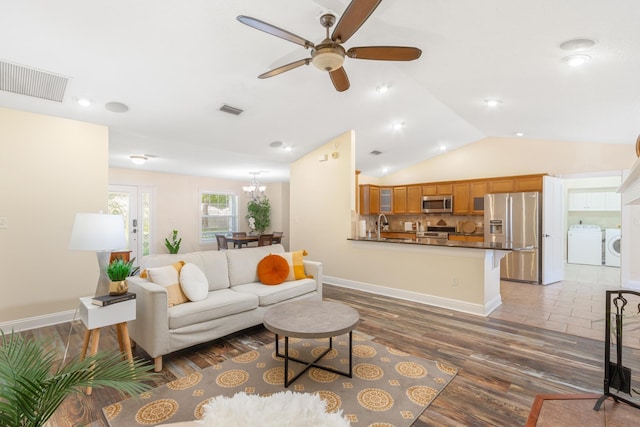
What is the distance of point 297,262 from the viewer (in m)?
4.05

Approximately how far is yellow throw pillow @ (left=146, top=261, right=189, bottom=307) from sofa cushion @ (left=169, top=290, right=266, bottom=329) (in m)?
0.09

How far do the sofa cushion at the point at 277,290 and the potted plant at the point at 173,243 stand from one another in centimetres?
406

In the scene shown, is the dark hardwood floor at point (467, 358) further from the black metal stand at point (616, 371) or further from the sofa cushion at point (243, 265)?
the sofa cushion at point (243, 265)

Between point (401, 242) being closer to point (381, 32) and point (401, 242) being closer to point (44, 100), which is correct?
point (381, 32)

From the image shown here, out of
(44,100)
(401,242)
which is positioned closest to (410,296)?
(401,242)

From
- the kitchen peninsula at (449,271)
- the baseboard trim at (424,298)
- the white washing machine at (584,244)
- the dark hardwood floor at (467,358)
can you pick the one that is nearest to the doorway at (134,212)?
the dark hardwood floor at (467,358)

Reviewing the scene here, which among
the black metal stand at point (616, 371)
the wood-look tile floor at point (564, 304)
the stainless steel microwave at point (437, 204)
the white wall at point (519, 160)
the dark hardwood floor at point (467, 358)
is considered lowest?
the dark hardwood floor at point (467, 358)

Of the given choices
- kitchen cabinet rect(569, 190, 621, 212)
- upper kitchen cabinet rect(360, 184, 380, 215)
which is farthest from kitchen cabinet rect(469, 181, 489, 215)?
kitchen cabinet rect(569, 190, 621, 212)

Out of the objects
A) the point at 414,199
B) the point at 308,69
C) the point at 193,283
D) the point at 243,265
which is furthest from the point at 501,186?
the point at 193,283

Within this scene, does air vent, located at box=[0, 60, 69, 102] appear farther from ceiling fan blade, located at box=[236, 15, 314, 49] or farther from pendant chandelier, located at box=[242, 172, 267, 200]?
pendant chandelier, located at box=[242, 172, 267, 200]

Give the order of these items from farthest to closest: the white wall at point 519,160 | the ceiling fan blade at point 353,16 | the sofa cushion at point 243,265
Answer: the white wall at point 519,160 < the sofa cushion at point 243,265 < the ceiling fan blade at point 353,16

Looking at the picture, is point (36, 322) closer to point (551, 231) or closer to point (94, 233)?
point (94, 233)

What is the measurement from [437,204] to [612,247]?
4223 mm

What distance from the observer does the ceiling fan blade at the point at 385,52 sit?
2.29m
